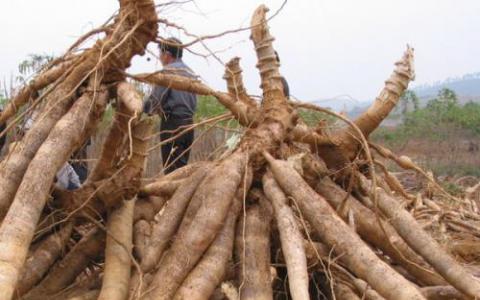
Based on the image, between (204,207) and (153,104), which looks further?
(153,104)

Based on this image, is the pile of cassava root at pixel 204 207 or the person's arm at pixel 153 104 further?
the person's arm at pixel 153 104

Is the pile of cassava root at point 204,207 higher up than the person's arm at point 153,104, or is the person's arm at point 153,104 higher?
the person's arm at point 153,104

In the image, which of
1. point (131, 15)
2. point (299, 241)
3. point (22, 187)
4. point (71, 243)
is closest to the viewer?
point (22, 187)

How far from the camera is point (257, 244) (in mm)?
2562

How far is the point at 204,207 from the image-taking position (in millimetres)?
2545

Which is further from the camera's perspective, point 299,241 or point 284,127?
point 284,127

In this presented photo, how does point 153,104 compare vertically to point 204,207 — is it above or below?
above

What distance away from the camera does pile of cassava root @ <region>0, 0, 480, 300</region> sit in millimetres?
2375

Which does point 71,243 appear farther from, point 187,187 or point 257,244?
point 257,244

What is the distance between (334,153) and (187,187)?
78cm

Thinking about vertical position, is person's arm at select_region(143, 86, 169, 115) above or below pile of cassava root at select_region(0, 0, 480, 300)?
above

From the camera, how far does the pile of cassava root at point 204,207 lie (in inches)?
93.5

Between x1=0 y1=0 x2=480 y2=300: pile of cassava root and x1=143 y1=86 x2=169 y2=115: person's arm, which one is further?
x1=143 y1=86 x2=169 y2=115: person's arm

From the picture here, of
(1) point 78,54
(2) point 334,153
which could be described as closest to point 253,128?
(2) point 334,153
